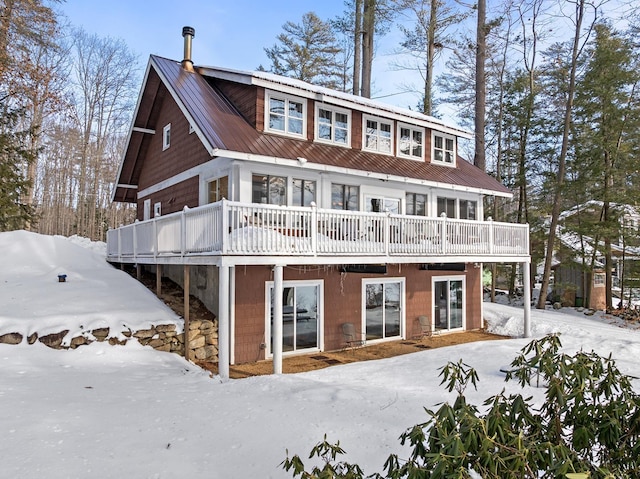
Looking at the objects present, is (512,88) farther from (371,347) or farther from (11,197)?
(11,197)

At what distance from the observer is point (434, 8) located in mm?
21797

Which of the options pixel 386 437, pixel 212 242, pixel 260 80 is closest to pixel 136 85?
pixel 260 80

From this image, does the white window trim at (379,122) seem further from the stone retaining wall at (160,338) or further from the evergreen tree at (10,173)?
the evergreen tree at (10,173)

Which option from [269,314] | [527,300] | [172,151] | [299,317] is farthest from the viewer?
[172,151]

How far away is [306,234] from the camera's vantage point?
9.50m

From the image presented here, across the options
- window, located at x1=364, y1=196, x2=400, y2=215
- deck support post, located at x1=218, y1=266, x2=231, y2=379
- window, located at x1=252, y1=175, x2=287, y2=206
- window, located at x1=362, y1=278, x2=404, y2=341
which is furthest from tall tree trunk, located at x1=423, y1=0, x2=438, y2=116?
deck support post, located at x1=218, y1=266, x2=231, y2=379

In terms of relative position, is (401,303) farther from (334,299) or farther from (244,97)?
(244,97)

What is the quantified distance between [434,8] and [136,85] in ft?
77.6

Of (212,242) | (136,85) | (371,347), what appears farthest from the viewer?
(136,85)

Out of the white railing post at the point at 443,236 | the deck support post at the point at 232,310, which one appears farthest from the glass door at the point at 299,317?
the white railing post at the point at 443,236

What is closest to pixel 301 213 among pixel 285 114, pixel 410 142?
pixel 285 114

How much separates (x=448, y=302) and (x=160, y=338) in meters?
9.96

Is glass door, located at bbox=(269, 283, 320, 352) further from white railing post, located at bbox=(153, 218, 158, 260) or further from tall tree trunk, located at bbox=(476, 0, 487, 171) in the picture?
tall tree trunk, located at bbox=(476, 0, 487, 171)

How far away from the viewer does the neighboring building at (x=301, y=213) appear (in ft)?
30.5
